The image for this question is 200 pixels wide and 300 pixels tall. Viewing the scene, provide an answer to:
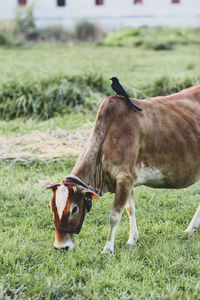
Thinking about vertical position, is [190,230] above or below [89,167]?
below

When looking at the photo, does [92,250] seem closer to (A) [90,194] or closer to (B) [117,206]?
(B) [117,206]

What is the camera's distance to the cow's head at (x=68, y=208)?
3627 millimetres

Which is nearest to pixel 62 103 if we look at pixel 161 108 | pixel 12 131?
pixel 12 131

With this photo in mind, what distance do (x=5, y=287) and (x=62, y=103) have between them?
232 inches

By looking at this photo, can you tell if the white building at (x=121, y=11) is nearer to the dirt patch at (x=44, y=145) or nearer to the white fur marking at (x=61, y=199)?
the dirt patch at (x=44, y=145)

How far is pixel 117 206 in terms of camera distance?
156 inches

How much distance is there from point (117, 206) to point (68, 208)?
0.51m

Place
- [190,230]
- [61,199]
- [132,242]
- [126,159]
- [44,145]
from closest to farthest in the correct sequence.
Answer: [61,199] < [126,159] < [132,242] < [190,230] < [44,145]

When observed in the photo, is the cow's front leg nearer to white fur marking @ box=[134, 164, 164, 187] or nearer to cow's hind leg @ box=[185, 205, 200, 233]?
white fur marking @ box=[134, 164, 164, 187]

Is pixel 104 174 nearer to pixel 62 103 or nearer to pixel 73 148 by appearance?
pixel 73 148

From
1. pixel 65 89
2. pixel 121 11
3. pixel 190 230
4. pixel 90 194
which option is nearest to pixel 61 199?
pixel 90 194

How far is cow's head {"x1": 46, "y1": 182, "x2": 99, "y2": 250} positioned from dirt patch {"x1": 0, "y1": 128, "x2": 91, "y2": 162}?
9.04 ft

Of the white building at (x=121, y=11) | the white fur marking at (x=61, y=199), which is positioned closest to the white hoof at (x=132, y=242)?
the white fur marking at (x=61, y=199)

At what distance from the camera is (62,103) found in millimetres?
8969
